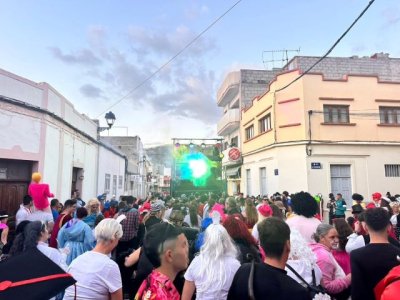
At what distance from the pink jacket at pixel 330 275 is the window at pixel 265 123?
48.4ft

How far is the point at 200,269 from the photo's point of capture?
2.64m

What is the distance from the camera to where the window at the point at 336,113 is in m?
14.9

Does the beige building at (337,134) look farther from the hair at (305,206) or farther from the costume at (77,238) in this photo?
the costume at (77,238)

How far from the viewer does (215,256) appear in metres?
2.65

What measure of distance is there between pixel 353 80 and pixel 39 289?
655 inches

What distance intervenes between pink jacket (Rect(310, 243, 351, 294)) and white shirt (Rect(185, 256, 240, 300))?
3.01 feet

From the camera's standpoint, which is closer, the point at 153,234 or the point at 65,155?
the point at 153,234

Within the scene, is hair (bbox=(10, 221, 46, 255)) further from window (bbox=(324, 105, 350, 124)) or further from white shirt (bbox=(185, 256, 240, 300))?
window (bbox=(324, 105, 350, 124))

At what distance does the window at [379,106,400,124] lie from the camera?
15164mm

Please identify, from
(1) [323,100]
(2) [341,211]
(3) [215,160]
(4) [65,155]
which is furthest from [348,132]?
(4) [65,155]

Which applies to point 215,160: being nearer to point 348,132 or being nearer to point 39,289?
point 348,132

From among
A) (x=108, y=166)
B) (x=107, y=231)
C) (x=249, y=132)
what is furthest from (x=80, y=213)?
(x=249, y=132)

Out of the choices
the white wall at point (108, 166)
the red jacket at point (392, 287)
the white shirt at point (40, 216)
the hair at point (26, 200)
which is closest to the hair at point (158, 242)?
the red jacket at point (392, 287)

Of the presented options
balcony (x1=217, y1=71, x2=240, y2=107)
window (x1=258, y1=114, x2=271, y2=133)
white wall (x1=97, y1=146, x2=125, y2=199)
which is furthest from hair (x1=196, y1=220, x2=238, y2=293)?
balcony (x1=217, y1=71, x2=240, y2=107)
